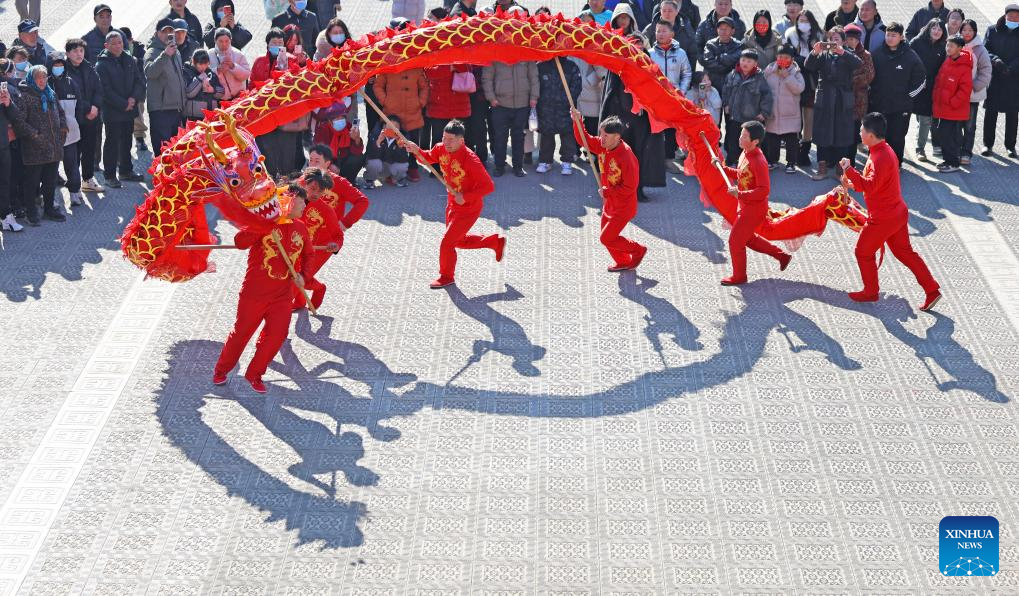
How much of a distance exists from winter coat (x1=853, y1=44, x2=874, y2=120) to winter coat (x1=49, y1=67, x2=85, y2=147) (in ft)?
26.0

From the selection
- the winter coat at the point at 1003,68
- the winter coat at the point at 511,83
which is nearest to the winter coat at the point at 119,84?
the winter coat at the point at 511,83

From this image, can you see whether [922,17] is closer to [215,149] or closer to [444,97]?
[444,97]

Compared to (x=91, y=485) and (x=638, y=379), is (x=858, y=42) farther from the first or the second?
(x=91, y=485)

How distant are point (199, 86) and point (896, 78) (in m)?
7.33

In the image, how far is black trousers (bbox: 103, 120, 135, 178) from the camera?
42.5 ft

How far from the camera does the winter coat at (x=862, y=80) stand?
522 inches

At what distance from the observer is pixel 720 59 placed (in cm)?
1361

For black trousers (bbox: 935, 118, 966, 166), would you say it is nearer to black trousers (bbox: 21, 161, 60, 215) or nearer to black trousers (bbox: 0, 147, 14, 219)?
black trousers (bbox: 21, 161, 60, 215)

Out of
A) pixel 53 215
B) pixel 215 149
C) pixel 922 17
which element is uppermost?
pixel 215 149

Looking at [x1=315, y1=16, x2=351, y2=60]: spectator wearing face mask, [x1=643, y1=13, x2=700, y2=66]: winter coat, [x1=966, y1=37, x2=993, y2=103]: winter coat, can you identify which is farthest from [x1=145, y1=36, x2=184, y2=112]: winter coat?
[x1=966, y1=37, x2=993, y2=103]: winter coat

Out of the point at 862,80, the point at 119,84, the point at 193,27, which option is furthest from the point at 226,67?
the point at 862,80

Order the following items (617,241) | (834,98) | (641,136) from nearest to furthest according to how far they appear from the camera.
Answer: (617,241)
(641,136)
(834,98)

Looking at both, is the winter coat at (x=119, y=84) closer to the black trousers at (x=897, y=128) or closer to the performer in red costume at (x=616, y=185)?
the performer in red costume at (x=616, y=185)

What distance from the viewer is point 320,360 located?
373 inches
